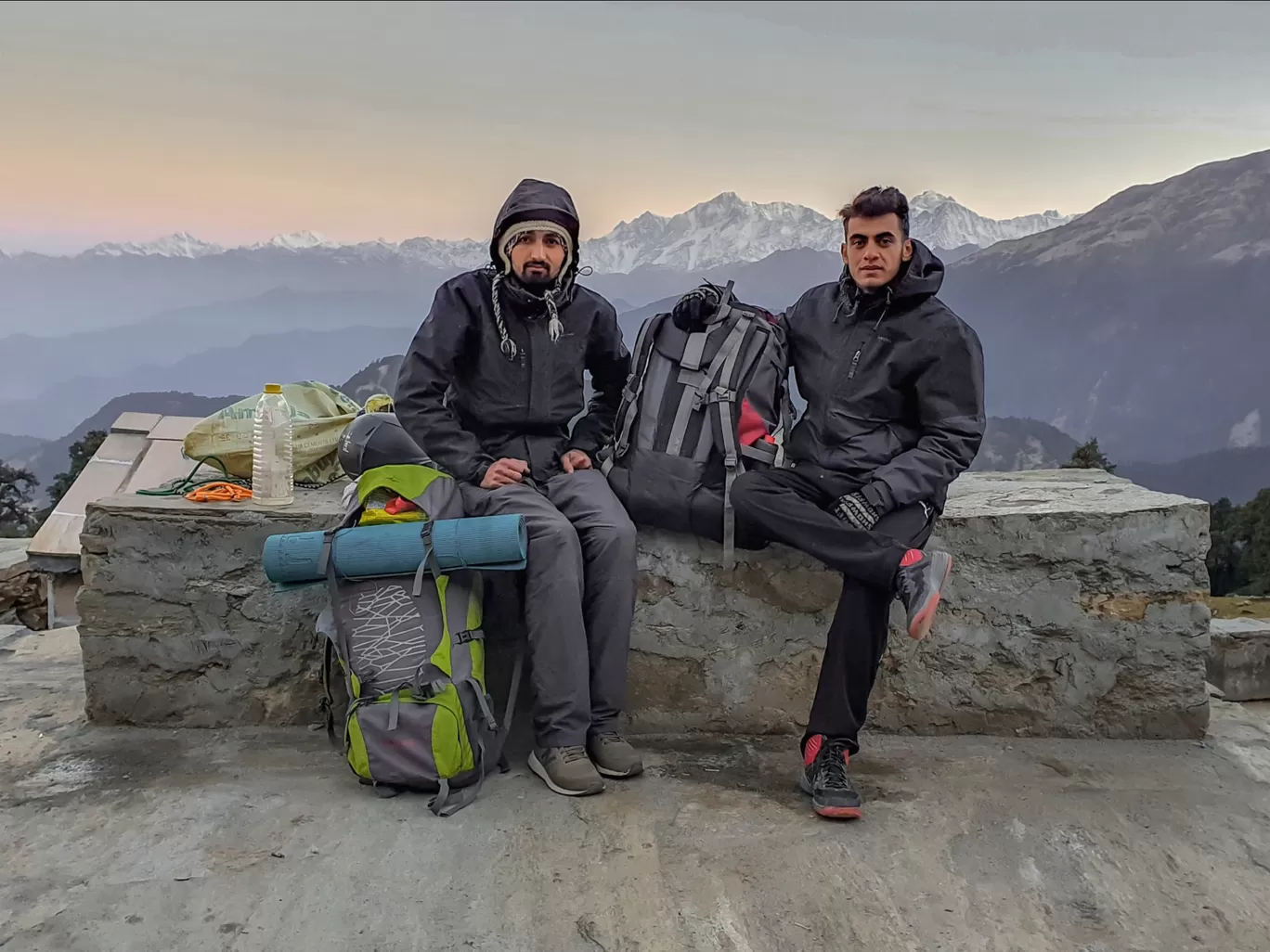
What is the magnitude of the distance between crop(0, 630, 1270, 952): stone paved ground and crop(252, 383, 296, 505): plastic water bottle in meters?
0.91

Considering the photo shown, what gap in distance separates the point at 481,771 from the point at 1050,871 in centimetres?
158

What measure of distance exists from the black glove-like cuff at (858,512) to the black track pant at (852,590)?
3 cm

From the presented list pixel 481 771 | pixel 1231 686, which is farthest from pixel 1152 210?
pixel 481 771

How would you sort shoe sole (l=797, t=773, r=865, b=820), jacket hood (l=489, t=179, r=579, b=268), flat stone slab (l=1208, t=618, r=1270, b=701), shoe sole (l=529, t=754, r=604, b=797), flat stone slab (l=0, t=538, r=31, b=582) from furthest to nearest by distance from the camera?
flat stone slab (l=0, t=538, r=31, b=582), flat stone slab (l=1208, t=618, r=1270, b=701), jacket hood (l=489, t=179, r=579, b=268), shoe sole (l=529, t=754, r=604, b=797), shoe sole (l=797, t=773, r=865, b=820)

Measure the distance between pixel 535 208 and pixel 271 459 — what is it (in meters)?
1.36

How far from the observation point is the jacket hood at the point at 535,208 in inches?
123

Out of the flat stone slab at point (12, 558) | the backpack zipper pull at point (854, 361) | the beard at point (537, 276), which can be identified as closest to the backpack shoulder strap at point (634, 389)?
the beard at point (537, 276)

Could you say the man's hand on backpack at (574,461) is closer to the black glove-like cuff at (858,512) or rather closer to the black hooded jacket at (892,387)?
the black hooded jacket at (892,387)

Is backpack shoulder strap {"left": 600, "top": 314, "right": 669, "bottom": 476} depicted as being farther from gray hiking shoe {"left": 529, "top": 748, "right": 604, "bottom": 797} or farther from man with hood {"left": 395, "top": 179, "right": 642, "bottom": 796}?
gray hiking shoe {"left": 529, "top": 748, "right": 604, "bottom": 797}

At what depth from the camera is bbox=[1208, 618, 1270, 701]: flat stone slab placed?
14.0ft

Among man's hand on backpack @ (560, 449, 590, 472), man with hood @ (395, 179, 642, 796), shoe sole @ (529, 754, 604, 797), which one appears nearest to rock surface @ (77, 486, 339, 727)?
man with hood @ (395, 179, 642, 796)

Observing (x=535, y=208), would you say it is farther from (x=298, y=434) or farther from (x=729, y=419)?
(x=298, y=434)

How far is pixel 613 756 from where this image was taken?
2.82 m

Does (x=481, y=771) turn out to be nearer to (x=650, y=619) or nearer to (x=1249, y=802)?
(x=650, y=619)
